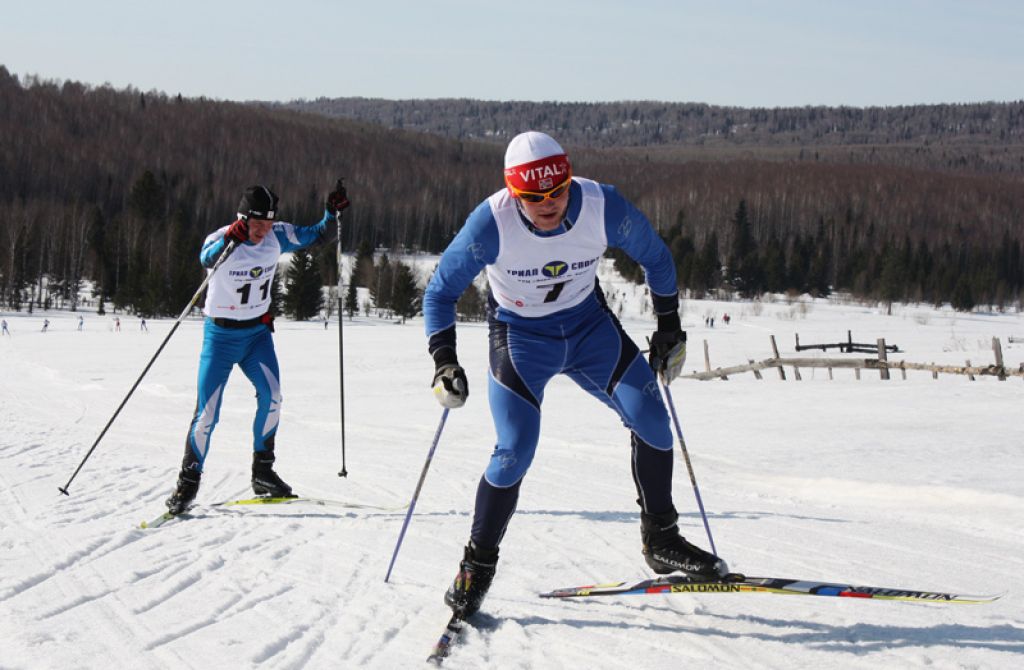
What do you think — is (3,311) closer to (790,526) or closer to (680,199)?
(790,526)

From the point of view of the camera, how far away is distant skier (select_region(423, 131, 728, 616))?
3984 mm

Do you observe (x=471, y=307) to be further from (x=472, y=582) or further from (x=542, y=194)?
(x=542, y=194)

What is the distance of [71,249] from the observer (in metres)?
78.9

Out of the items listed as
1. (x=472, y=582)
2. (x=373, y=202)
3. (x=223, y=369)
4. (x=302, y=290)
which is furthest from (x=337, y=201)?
(x=373, y=202)

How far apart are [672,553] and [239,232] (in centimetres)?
423

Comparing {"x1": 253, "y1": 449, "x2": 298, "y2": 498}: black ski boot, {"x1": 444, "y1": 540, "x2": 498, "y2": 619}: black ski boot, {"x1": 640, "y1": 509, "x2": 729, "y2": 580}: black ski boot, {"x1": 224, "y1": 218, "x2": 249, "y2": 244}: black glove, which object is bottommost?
{"x1": 253, "y1": 449, "x2": 298, "y2": 498}: black ski boot

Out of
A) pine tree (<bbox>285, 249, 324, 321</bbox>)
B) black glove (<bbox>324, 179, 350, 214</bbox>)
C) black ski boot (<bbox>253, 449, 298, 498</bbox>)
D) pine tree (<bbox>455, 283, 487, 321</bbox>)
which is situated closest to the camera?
black ski boot (<bbox>253, 449, 298, 498</bbox>)

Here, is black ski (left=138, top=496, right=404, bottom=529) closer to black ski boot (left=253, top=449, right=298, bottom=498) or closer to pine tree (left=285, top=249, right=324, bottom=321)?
black ski boot (left=253, top=449, right=298, bottom=498)

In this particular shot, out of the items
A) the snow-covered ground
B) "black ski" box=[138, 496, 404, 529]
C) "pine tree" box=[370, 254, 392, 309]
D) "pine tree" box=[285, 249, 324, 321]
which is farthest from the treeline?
"black ski" box=[138, 496, 404, 529]

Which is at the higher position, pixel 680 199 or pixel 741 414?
pixel 680 199

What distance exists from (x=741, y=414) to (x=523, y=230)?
11.1 m

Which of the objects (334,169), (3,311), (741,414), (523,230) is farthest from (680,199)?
(523,230)

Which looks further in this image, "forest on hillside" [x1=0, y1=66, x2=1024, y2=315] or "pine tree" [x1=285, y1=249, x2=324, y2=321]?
"forest on hillside" [x1=0, y1=66, x2=1024, y2=315]

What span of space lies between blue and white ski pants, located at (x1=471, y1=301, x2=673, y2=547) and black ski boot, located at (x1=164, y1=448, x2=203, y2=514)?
320cm
